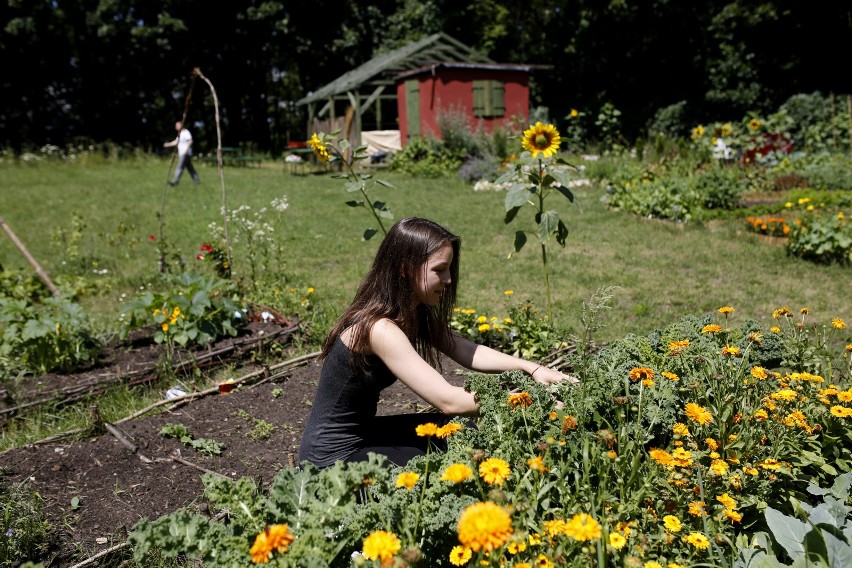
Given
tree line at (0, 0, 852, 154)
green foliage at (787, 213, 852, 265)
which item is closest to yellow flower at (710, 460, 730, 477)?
green foliage at (787, 213, 852, 265)

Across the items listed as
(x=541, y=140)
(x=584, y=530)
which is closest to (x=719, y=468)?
(x=584, y=530)

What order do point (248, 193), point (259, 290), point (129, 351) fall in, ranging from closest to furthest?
1. point (129, 351)
2. point (259, 290)
3. point (248, 193)

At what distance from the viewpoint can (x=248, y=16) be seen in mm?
29062

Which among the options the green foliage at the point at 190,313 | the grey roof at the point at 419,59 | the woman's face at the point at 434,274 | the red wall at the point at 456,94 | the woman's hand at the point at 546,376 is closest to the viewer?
the woman's face at the point at 434,274

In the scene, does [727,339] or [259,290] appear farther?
[259,290]

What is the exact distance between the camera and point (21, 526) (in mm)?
2273

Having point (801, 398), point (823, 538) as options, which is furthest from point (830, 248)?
point (823, 538)

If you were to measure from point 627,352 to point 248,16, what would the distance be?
30.5 meters

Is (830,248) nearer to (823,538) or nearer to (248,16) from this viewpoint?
(823,538)

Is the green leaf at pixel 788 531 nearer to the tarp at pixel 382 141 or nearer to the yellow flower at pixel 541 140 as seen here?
the yellow flower at pixel 541 140

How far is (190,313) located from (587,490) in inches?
126

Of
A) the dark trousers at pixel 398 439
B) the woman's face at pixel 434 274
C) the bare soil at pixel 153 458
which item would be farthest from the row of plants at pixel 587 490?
the bare soil at pixel 153 458

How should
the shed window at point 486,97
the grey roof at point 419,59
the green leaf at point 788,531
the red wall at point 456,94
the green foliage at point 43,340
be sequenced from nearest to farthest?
the green leaf at point 788,531, the green foliage at point 43,340, the red wall at point 456,94, the shed window at point 486,97, the grey roof at point 419,59

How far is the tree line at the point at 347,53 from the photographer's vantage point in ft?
71.6
